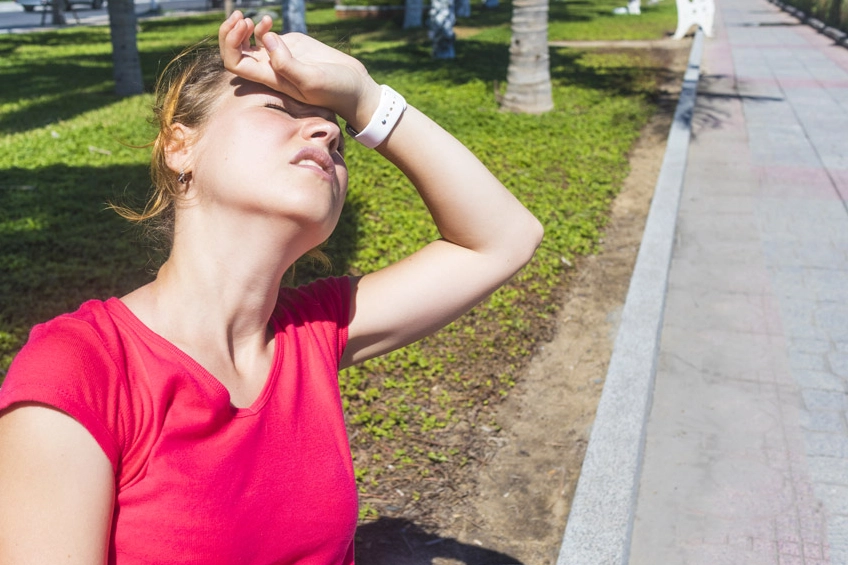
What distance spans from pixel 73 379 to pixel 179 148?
0.59 m

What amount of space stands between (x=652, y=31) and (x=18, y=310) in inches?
870

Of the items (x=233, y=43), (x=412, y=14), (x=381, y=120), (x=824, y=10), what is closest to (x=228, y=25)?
(x=233, y=43)

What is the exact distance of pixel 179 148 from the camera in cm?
171

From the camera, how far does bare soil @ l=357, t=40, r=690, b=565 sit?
340cm

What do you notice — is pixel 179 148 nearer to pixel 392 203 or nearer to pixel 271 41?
pixel 271 41

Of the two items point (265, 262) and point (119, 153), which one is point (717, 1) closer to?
point (119, 153)

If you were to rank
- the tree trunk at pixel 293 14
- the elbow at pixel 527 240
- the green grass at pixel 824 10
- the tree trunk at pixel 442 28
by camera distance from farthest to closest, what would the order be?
1. the green grass at pixel 824 10
2. the tree trunk at pixel 442 28
3. the tree trunk at pixel 293 14
4. the elbow at pixel 527 240

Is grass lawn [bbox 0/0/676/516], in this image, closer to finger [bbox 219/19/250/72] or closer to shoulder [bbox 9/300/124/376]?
finger [bbox 219/19/250/72]

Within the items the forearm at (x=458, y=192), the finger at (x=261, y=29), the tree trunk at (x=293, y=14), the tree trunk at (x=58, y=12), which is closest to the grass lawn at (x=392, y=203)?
the forearm at (x=458, y=192)

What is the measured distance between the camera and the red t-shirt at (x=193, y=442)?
1.33 metres

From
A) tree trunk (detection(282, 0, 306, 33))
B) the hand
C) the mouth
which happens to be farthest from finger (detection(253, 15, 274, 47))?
tree trunk (detection(282, 0, 306, 33))

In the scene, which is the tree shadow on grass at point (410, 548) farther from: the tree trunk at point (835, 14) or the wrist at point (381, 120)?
the tree trunk at point (835, 14)

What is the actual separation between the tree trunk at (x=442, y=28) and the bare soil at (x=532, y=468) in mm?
11784

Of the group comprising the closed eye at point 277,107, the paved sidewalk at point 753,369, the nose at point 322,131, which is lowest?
the paved sidewalk at point 753,369
